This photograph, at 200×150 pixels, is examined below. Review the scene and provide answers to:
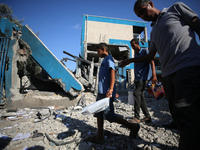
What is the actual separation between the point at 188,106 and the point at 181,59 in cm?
42

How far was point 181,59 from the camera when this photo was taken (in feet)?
3.03

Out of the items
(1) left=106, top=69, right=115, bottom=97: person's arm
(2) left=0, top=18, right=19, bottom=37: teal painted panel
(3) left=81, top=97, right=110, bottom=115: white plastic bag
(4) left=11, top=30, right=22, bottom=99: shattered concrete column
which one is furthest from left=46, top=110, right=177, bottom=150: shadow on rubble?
(2) left=0, top=18, right=19, bottom=37: teal painted panel

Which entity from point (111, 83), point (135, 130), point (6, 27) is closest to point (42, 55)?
point (6, 27)

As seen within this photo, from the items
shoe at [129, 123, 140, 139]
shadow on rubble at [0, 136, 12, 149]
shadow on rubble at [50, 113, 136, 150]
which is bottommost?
shadow on rubble at [0, 136, 12, 149]

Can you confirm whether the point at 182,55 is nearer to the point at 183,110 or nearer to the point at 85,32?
the point at 183,110

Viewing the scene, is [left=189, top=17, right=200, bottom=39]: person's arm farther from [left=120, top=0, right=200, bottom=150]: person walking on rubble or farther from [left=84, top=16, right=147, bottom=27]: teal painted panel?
[left=84, top=16, right=147, bottom=27]: teal painted panel

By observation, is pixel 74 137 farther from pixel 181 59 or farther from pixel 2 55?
pixel 2 55

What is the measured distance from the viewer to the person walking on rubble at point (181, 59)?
77cm

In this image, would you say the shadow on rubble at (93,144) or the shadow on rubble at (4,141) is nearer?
the shadow on rubble at (93,144)

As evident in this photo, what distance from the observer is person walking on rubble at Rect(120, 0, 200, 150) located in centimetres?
77

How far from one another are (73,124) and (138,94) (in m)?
1.77

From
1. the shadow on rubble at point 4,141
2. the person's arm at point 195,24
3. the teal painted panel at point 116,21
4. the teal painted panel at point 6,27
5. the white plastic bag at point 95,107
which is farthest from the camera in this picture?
the teal painted panel at point 116,21

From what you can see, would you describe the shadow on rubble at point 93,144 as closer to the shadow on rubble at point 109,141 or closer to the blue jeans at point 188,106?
the shadow on rubble at point 109,141

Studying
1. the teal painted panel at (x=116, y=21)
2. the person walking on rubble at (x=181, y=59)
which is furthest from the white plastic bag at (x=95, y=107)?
the teal painted panel at (x=116, y=21)
